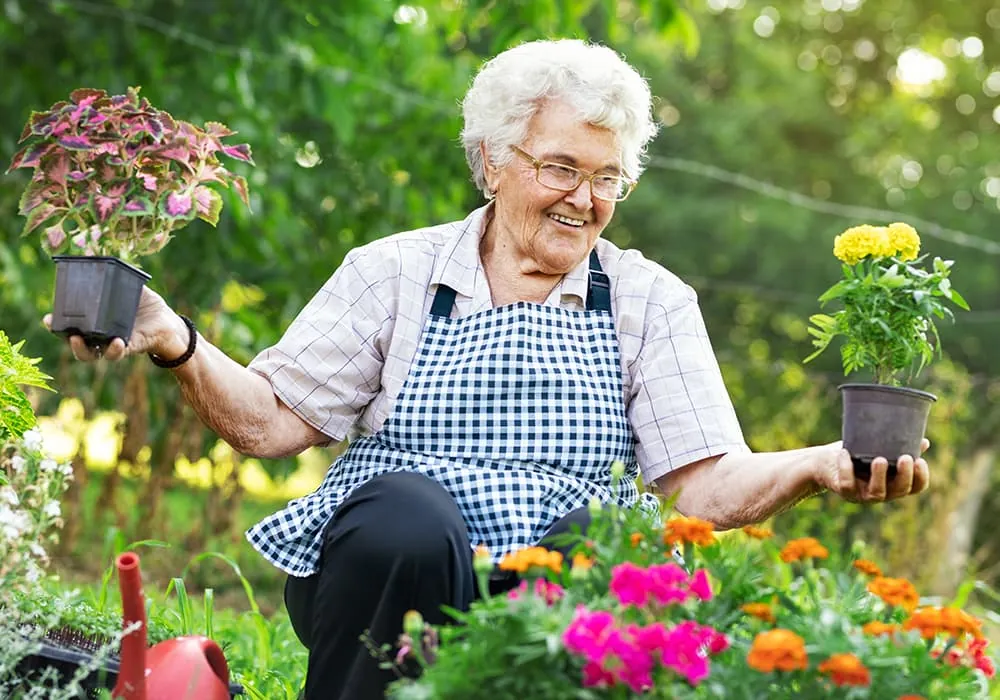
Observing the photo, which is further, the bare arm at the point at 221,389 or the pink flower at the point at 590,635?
the bare arm at the point at 221,389

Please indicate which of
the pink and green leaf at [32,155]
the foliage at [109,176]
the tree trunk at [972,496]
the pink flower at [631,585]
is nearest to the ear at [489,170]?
the foliage at [109,176]

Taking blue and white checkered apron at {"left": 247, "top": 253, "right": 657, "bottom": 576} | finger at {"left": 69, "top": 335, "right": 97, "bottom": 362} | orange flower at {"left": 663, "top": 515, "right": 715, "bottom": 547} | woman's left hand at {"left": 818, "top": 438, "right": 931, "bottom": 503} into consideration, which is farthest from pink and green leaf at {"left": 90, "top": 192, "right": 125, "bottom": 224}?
woman's left hand at {"left": 818, "top": 438, "right": 931, "bottom": 503}

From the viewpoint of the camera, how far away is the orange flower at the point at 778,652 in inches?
57.3

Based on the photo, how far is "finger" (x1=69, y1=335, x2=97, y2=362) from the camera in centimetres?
226

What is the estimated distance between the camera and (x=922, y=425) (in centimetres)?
216

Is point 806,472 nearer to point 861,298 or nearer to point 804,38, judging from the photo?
point 861,298

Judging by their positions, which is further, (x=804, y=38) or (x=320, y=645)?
(x=804, y=38)

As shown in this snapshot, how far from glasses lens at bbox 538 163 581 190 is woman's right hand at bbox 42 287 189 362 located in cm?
76

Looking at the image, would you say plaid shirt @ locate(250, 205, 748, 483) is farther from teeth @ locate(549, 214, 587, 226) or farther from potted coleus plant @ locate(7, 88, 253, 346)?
potted coleus plant @ locate(7, 88, 253, 346)

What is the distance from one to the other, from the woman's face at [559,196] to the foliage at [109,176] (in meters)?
0.63

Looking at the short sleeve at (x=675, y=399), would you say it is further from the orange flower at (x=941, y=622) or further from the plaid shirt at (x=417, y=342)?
the orange flower at (x=941, y=622)

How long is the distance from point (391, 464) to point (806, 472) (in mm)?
757

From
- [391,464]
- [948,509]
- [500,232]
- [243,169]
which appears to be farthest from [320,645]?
[948,509]

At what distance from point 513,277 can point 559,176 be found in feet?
0.78
